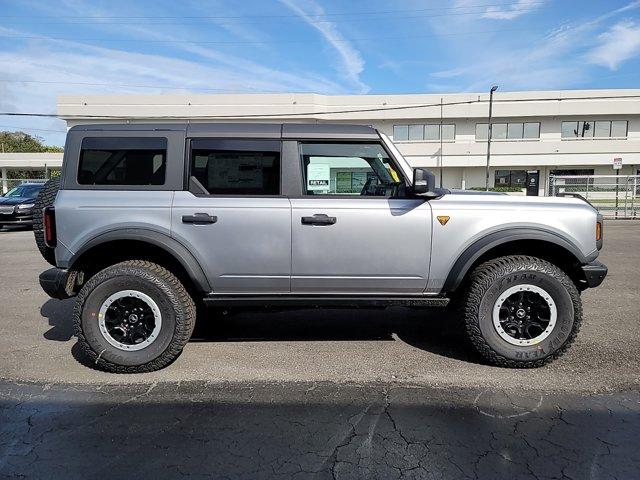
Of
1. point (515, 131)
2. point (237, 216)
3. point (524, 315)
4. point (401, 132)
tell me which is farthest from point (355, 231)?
point (515, 131)

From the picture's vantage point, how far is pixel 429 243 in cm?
374

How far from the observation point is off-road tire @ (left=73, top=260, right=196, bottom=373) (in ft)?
12.1

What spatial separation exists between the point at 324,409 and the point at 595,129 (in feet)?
145

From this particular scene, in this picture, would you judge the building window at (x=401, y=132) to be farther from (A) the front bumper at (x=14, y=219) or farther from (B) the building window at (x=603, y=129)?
(A) the front bumper at (x=14, y=219)

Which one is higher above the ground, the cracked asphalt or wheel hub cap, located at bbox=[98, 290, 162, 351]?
wheel hub cap, located at bbox=[98, 290, 162, 351]

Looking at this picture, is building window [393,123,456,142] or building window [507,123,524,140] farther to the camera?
building window [393,123,456,142]

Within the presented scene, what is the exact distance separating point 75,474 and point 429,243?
289 centimetres

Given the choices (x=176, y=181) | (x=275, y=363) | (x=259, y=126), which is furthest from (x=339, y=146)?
(x=275, y=363)

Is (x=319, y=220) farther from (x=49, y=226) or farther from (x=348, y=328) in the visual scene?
(x=49, y=226)

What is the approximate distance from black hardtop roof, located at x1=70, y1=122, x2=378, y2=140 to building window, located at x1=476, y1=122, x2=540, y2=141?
3929 cm

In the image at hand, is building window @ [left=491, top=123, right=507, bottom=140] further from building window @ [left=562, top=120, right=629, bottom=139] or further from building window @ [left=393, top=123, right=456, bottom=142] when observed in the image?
building window @ [left=562, top=120, right=629, bottom=139]

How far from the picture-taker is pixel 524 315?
12.4ft

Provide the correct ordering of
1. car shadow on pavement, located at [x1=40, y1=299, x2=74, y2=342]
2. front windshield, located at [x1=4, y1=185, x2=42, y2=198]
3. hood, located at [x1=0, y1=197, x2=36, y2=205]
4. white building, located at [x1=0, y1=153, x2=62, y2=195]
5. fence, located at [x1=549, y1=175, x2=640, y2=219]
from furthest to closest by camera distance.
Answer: white building, located at [x1=0, y1=153, x2=62, y2=195] < fence, located at [x1=549, y1=175, x2=640, y2=219] < front windshield, located at [x1=4, y1=185, x2=42, y2=198] < hood, located at [x1=0, y1=197, x2=36, y2=205] < car shadow on pavement, located at [x1=40, y1=299, x2=74, y2=342]

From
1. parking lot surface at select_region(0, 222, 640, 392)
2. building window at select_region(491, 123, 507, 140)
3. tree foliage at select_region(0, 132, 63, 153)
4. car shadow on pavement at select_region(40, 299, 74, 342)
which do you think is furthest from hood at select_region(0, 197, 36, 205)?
tree foliage at select_region(0, 132, 63, 153)
